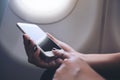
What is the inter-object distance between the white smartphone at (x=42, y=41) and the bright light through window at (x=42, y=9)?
0.33 meters

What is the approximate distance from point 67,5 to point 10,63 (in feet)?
1.40

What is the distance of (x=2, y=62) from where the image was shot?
1329 mm

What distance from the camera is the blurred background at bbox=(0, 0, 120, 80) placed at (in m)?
1.29

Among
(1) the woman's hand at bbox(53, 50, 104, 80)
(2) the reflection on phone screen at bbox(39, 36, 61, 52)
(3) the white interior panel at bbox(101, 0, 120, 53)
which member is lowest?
(3) the white interior panel at bbox(101, 0, 120, 53)

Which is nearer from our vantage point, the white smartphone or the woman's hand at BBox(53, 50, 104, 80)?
the woman's hand at BBox(53, 50, 104, 80)

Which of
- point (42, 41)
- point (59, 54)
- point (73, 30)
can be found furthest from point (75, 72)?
point (73, 30)

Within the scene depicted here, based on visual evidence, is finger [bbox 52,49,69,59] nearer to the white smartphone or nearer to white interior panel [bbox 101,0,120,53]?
the white smartphone

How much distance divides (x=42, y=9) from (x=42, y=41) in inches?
17.8

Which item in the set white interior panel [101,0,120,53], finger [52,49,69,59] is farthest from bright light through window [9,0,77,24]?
finger [52,49,69,59]

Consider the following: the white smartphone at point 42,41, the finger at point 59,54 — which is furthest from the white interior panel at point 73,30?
the finger at point 59,54

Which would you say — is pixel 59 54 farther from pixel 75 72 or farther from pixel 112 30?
pixel 112 30

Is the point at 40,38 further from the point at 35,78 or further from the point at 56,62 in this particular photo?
the point at 35,78

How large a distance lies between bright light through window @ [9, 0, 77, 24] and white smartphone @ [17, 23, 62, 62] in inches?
12.9

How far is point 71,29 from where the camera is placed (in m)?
1.32
